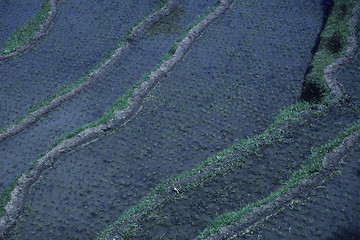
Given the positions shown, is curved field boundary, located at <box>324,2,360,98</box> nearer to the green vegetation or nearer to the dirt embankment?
the green vegetation

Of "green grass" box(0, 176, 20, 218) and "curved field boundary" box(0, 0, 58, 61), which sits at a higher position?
"curved field boundary" box(0, 0, 58, 61)

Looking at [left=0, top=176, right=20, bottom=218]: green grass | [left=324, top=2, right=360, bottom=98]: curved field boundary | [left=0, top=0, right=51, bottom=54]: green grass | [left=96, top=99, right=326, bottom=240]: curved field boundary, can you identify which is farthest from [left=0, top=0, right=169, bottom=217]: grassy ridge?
[left=324, top=2, right=360, bottom=98]: curved field boundary

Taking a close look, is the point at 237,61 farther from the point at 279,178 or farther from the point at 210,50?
the point at 279,178

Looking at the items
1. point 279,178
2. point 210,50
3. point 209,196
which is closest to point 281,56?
point 210,50

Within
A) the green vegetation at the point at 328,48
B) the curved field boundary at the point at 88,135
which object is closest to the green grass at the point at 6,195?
the curved field boundary at the point at 88,135

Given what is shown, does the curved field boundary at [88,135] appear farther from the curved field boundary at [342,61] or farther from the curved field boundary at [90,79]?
the curved field boundary at [342,61]

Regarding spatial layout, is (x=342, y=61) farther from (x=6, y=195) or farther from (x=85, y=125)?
(x=6, y=195)
